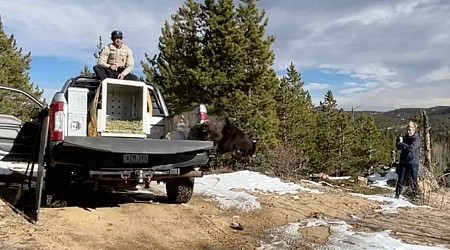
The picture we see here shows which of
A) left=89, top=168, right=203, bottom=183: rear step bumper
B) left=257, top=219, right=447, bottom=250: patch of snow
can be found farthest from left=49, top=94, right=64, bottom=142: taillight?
left=257, top=219, right=447, bottom=250: patch of snow

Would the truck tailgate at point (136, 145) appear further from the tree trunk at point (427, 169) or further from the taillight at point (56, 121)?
the tree trunk at point (427, 169)

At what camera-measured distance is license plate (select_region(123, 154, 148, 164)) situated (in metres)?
5.70

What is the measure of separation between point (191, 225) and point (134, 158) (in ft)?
3.27

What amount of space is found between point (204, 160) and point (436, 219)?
3.12 metres

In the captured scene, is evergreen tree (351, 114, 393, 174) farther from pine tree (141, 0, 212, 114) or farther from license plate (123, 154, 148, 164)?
license plate (123, 154, 148, 164)

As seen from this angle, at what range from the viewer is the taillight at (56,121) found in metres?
5.47

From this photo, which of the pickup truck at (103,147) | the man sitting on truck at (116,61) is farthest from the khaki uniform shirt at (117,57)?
the pickup truck at (103,147)

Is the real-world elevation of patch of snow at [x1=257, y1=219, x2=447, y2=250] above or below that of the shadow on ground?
below

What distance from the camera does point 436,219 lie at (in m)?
6.59

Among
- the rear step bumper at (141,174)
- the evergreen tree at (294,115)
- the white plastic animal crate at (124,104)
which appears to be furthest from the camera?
the evergreen tree at (294,115)

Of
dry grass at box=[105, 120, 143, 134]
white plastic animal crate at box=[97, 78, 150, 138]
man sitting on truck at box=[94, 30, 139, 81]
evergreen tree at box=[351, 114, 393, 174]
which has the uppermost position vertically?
man sitting on truck at box=[94, 30, 139, 81]

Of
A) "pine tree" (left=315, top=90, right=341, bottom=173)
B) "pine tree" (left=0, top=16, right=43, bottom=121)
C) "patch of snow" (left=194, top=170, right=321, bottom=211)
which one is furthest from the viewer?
"pine tree" (left=315, top=90, right=341, bottom=173)

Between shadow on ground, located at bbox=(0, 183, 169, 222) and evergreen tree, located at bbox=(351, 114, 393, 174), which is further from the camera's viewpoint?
evergreen tree, located at bbox=(351, 114, 393, 174)

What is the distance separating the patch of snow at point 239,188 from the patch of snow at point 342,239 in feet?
4.17
